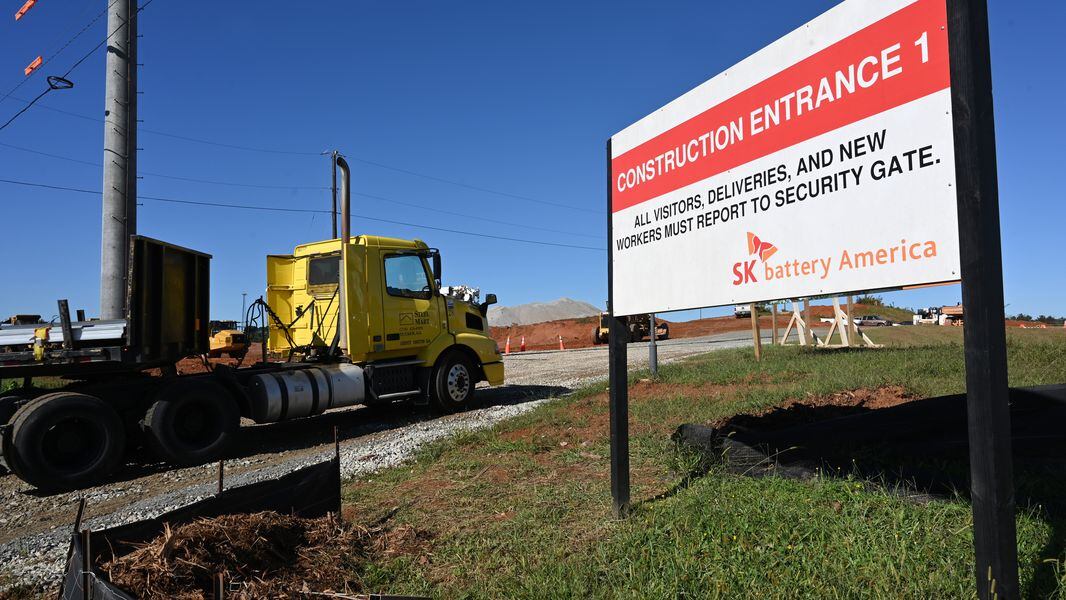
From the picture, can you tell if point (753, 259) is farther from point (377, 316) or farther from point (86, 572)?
point (377, 316)

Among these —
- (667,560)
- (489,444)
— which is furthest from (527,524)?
(489,444)

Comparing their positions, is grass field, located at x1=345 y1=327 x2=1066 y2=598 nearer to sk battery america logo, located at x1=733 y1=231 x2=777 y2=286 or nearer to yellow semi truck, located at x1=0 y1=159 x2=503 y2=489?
sk battery america logo, located at x1=733 y1=231 x2=777 y2=286

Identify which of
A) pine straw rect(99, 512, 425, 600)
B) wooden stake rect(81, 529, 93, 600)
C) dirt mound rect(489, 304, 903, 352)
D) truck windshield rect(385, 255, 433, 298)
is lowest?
pine straw rect(99, 512, 425, 600)

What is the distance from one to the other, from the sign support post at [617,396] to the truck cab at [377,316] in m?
6.29

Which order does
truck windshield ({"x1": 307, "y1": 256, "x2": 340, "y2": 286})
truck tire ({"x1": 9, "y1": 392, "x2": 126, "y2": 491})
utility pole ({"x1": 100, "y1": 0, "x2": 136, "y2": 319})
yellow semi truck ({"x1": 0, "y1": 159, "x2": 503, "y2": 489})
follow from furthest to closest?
utility pole ({"x1": 100, "y1": 0, "x2": 136, "y2": 319})
truck windshield ({"x1": 307, "y1": 256, "x2": 340, "y2": 286})
yellow semi truck ({"x1": 0, "y1": 159, "x2": 503, "y2": 489})
truck tire ({"x1": 9, "y1": 392, "x2": 126, "y2": 491})

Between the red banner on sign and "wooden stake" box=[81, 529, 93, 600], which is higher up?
the red banner on sign

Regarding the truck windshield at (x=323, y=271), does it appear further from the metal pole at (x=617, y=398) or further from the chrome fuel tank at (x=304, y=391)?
the metal pole at (x=617, y=398)

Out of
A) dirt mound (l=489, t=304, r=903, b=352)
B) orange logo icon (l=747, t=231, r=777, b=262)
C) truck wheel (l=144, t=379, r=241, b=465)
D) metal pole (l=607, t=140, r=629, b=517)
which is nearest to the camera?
orange logo icon (l=747, t=231, r=777, b=262)

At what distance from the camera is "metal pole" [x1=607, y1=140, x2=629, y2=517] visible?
411 cm

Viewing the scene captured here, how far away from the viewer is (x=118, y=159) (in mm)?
12891

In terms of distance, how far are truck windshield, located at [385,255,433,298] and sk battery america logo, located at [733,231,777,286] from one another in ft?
25.5

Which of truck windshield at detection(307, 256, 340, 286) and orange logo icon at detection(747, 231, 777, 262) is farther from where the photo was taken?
truck windshield at detection(307, 256, 340, 286)

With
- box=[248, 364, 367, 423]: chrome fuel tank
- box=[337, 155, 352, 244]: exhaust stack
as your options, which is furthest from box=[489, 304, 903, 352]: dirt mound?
box=[248, 364, 367, 423]: chrome fuel tank

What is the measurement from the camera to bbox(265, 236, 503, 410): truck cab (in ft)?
33.2
